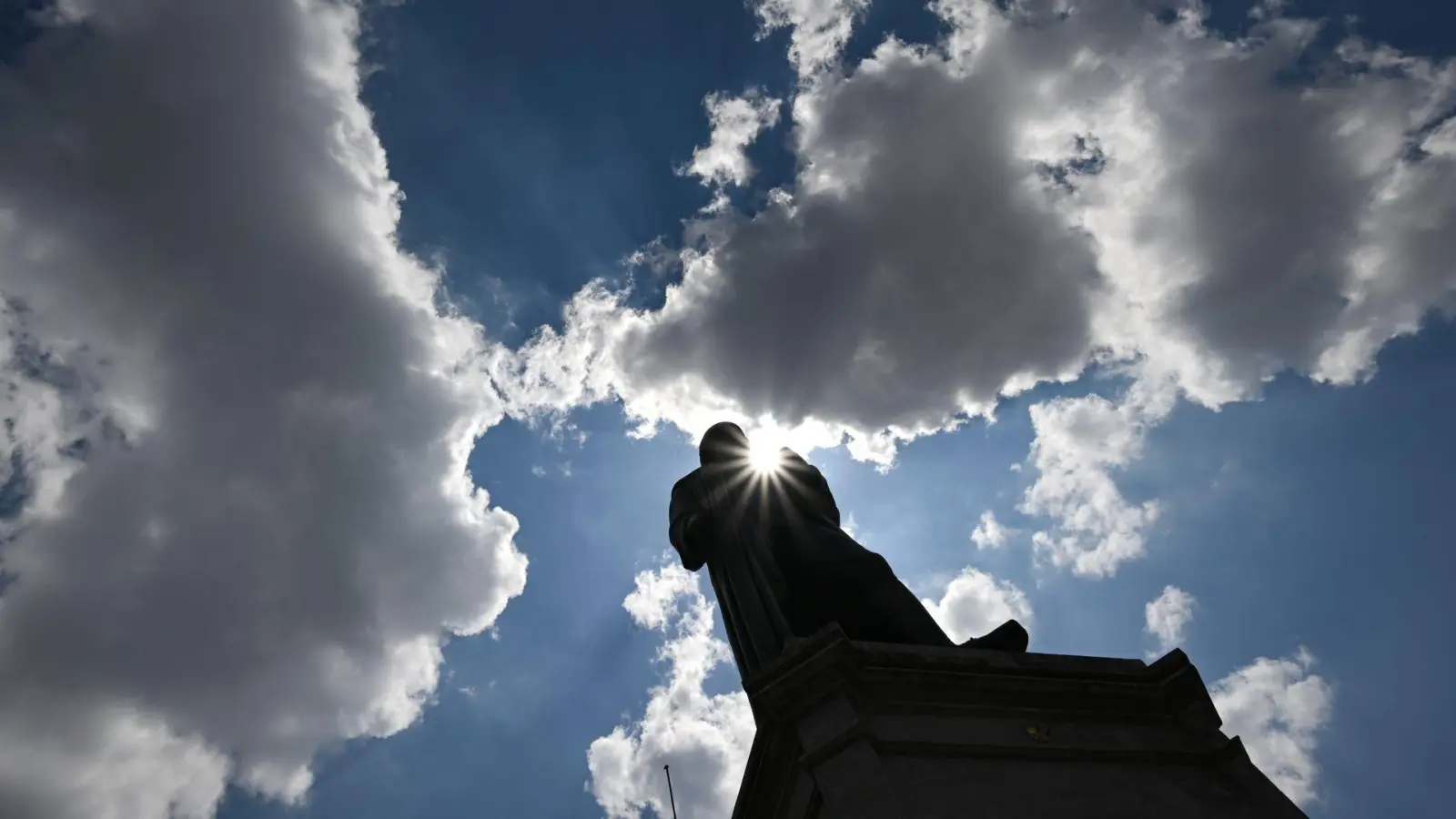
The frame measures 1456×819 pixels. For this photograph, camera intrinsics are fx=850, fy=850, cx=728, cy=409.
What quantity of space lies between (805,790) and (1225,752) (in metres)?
4.49

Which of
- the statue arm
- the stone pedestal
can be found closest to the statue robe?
the statue arm

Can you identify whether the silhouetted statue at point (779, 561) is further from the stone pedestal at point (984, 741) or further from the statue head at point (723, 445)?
the stone pedestal at point (984, 741)

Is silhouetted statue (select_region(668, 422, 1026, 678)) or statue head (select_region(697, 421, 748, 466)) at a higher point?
statue head (select_region(697, 421, 748, 466))

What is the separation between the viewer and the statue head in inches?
656

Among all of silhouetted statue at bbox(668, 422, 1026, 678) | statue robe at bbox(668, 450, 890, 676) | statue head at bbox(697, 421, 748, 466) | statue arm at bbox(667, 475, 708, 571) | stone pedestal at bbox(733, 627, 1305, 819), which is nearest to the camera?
stone pedestal at bbox(733, 627, 1305, 819)

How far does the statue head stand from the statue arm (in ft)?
3.57

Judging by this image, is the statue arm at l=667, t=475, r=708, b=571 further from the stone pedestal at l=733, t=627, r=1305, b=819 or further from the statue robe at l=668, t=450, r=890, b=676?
the stone pedestal at l=733, t=627, r=1305, b=819

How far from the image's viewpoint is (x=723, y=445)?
16.9 meters

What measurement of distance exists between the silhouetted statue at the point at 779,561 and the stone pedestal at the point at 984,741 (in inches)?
53.1

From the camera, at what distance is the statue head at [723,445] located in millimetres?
16656

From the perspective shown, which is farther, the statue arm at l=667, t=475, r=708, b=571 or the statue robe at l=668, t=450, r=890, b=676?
the statue arm at l=667, t=475, r=708, b=571

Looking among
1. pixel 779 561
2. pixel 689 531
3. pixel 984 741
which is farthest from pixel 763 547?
pixel 984 741

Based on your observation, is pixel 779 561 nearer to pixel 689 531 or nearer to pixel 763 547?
pixel 763 547

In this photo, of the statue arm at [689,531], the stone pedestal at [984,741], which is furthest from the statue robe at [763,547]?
the stone pedestal at [984,741]
